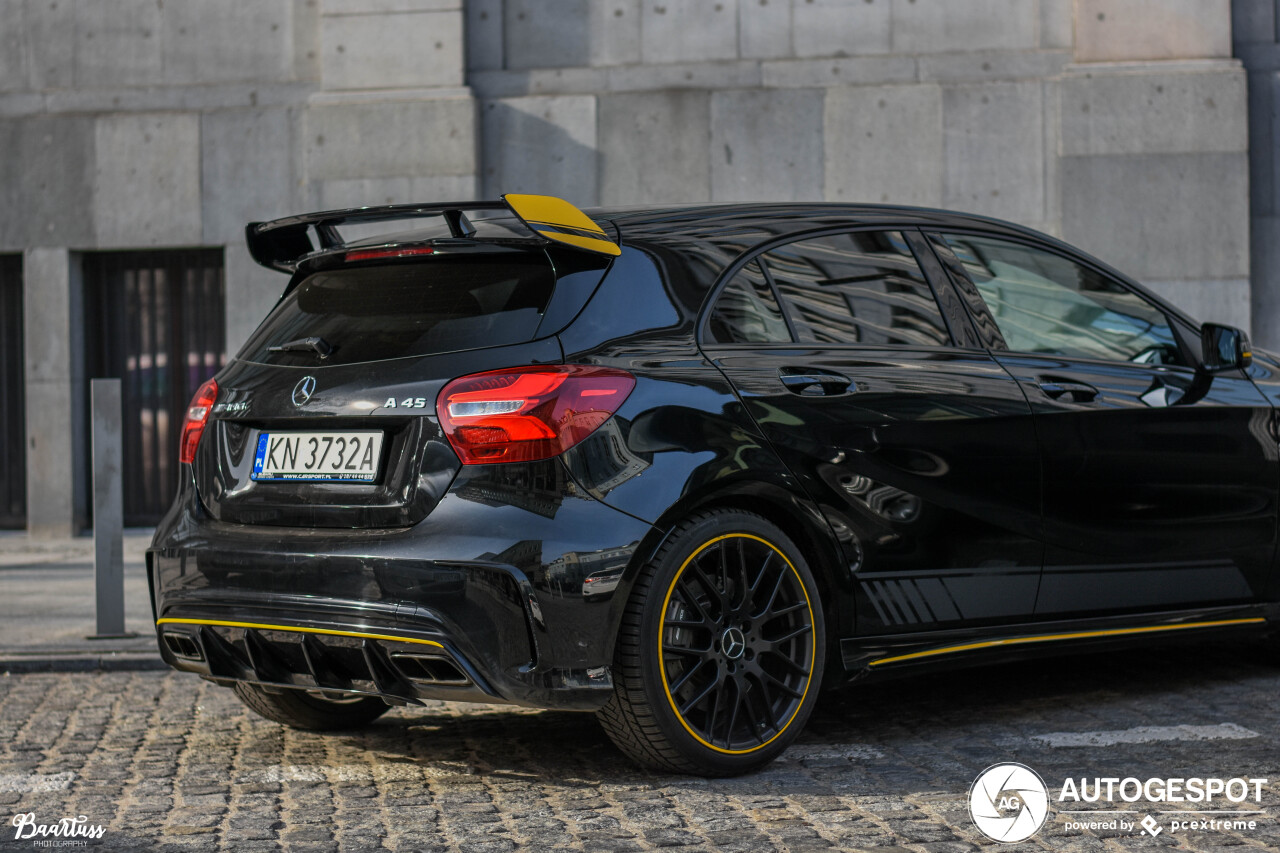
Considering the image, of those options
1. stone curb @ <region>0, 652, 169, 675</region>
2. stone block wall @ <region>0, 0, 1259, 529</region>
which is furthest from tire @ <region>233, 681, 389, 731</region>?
stone block wall @ <region>0, 0, 1259, 529</region>

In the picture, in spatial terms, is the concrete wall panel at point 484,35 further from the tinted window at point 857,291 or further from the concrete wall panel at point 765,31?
the tinted window at point 857,291

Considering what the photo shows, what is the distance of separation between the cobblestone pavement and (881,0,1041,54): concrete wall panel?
6.92m

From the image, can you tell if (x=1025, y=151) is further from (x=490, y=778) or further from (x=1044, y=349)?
(x=490, y=778)

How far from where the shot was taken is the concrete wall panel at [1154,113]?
11586 mm

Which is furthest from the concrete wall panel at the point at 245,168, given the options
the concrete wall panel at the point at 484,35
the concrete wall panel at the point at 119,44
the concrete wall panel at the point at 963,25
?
the concrete wall panel at the point at 963,25

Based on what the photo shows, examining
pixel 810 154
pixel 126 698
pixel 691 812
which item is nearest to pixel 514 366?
pixel 691 812

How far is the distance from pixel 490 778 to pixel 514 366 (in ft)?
4.06

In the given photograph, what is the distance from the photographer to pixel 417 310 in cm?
429

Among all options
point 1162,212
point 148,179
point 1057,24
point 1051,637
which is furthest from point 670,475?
point 148,179

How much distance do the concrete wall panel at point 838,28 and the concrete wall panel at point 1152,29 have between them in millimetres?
1513

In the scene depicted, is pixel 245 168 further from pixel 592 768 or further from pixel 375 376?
pixel 592 768

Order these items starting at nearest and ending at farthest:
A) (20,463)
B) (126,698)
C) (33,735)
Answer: (33,735)
(126,698)
(20,463)

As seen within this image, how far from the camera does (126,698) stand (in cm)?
598

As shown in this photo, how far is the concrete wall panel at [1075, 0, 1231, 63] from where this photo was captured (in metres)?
11.6
